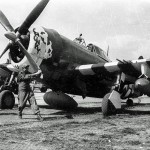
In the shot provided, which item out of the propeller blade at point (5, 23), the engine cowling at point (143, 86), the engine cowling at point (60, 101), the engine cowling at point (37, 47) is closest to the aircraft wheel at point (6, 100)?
the engine cowling at point (60, 101)

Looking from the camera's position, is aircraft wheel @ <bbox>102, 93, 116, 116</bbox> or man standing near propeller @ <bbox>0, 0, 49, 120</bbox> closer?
man standing near propeller @ <bbox>0, 0, 49, 120</bbox>

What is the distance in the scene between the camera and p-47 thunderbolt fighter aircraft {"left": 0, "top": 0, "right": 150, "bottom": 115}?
324 inches

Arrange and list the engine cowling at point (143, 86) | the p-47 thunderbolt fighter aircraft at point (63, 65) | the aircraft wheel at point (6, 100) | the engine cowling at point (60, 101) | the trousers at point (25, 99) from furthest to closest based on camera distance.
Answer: the aircraft wheel at point (6, 100)
the engine cowling at point (60, 101)
the p-47 thunderbolt fighter aircraft at point (63, 65)
the engine cowling at point (143, 86)
the trousers at point (25, 99)

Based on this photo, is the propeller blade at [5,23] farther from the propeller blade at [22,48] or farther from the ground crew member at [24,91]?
the ground crew member at [24,91]

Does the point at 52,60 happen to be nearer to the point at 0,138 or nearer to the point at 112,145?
the point at 0,138

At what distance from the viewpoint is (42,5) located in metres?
8.55

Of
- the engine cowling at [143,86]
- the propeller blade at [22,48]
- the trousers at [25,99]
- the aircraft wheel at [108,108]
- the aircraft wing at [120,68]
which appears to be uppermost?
the propeller blade at [22,48]

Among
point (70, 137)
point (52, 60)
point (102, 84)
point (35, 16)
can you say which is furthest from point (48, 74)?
point (70, 137)

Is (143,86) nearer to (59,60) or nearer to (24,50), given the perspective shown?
(59,60)

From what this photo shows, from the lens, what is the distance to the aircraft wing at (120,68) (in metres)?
8.77

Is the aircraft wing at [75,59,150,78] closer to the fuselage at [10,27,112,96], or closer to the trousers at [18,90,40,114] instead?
the fuselage at [10,27,112,96]

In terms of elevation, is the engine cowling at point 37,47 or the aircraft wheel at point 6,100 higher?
the engine cowling at point 37,47

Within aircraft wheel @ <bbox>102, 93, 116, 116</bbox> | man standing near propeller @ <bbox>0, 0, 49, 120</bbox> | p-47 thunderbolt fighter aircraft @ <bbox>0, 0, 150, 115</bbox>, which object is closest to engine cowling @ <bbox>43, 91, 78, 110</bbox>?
p-47 thunderbolt fighter aircraft @ <bbox>0, 0, 150, 115</bbox>

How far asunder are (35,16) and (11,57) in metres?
1.59
